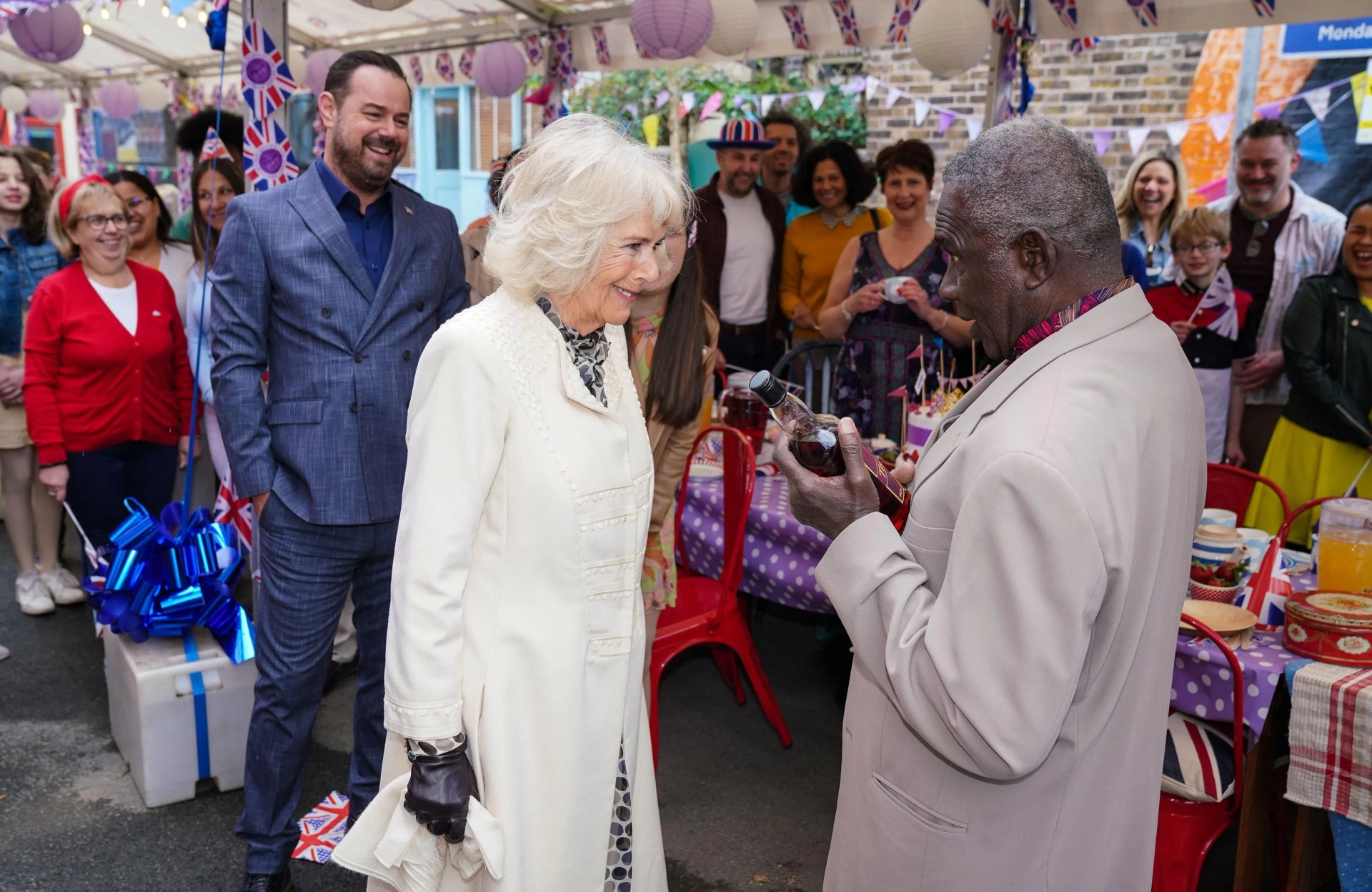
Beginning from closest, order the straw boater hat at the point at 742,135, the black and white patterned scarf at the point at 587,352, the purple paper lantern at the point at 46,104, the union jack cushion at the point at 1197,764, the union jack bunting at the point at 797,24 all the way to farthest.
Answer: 1. the black and white patterned scarf at the point at 587,352
2. the union jack cushion at the point at 1197,764
3. the straw boater hat at the point at 742,135
4. the union jack bunting at the point at 797,24
5. the purple paper lantern at the point at 46,104

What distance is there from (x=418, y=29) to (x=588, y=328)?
6707mm

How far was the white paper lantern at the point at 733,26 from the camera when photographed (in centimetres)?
515

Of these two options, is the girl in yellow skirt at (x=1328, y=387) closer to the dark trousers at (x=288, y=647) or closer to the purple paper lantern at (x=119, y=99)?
the dark trousers at (x=288, y=647)

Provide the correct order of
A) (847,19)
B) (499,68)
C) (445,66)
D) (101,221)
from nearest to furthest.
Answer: (101,221) → (847,19) → (499,68) → (445,66)

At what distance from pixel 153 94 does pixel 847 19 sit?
7.05 metres

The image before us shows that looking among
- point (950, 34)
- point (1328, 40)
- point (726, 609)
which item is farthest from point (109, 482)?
point (1328, 40)

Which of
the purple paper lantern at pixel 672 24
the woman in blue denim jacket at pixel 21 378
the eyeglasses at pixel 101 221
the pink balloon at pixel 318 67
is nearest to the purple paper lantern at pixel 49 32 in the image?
the pink balloon at pixel 318 67

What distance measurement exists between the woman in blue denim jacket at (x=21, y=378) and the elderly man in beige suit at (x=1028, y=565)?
4287 millimetres

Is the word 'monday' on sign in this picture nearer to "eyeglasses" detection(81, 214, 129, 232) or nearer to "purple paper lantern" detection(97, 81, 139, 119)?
"eyeglasses" detection(81, 214, 129, 232)

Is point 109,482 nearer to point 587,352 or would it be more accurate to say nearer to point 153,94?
point 587,352

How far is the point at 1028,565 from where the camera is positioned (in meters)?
1.10

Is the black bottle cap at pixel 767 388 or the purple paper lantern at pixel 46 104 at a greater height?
the purple paper lantern at pixel 46 104

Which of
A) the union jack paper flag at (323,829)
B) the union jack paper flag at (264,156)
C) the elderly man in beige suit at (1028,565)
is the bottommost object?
the union jack paper flag at (323,829)

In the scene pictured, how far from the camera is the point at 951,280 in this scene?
53.9 inches
